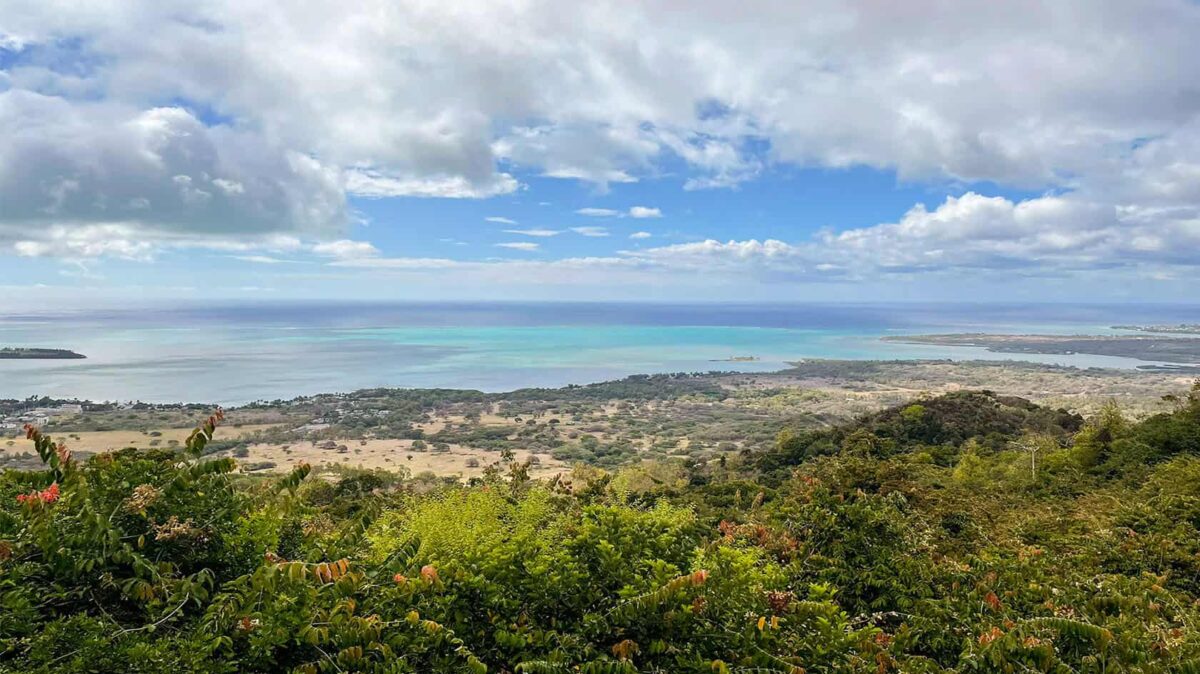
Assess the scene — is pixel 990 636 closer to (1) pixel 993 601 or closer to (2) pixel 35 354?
(1) pixel 993 601

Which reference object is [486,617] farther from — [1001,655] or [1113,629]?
[1113,629]

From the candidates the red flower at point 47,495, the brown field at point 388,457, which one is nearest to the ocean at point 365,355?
the brown field at point 388,457

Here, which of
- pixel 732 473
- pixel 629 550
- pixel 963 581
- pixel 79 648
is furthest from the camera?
pixel 732 473

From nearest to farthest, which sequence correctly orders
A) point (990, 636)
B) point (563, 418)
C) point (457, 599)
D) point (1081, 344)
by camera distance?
point (457, 599), point (990, 636), point (563, 418), point (1081, 344)

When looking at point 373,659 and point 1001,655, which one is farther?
point 1001,655

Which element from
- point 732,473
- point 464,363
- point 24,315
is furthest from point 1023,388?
point 24,315

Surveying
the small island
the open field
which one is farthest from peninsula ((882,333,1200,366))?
the small island

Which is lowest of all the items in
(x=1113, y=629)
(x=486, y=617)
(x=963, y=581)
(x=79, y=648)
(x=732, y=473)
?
(x=732, y=473)

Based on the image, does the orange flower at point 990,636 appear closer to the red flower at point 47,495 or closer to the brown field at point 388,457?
the red flower at point 47,495

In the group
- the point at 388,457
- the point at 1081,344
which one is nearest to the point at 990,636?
the point at 388,457
